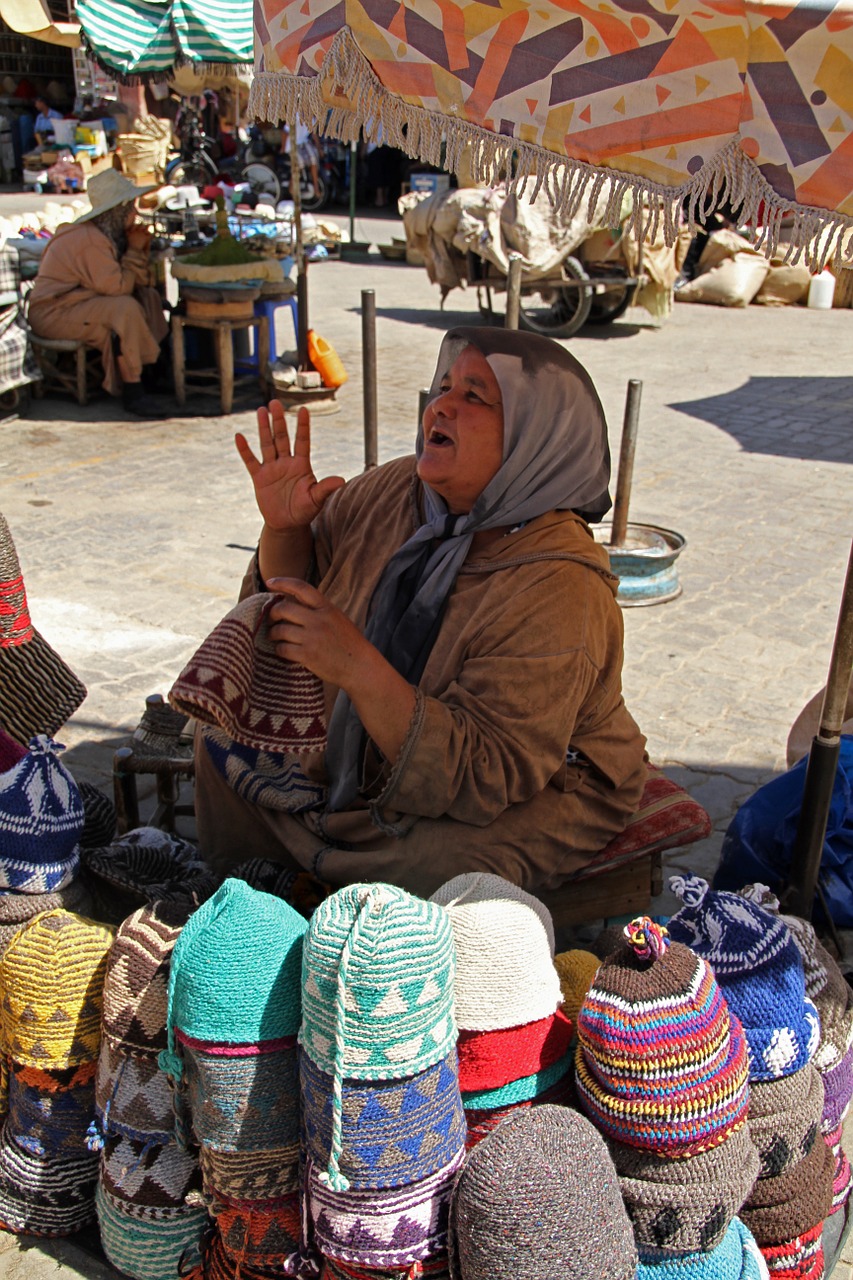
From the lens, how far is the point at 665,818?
8.67ft

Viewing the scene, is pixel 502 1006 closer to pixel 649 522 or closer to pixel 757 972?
pixel 757 972

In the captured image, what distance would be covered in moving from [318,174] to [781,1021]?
22.3 metres

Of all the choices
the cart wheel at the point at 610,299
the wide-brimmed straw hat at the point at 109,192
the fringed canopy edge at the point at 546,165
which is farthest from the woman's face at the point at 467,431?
the cart wheel at the point at 610,299

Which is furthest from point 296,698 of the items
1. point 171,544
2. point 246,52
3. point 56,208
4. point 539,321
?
point 56,208

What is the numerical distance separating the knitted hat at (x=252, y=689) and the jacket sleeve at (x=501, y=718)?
0.24m

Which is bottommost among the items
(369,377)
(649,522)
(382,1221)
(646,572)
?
(649,522)

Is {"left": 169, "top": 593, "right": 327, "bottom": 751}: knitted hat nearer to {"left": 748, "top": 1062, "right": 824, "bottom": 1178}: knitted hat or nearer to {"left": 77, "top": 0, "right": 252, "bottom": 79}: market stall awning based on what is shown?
{"left": 748, "top": 1062, "right": 824, "bottom": 1178}: knitted hat

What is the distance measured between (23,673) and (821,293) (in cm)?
1399

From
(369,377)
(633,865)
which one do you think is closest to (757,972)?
(633,865)

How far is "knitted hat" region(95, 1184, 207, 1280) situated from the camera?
197 centimetres

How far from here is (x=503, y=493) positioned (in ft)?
7.91

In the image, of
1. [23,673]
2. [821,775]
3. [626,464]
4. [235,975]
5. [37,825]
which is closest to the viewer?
[235,975]

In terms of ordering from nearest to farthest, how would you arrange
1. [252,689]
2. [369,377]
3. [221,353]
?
[252,689] → [369,377] → [221,353]

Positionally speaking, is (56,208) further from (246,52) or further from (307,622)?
(307,622)
